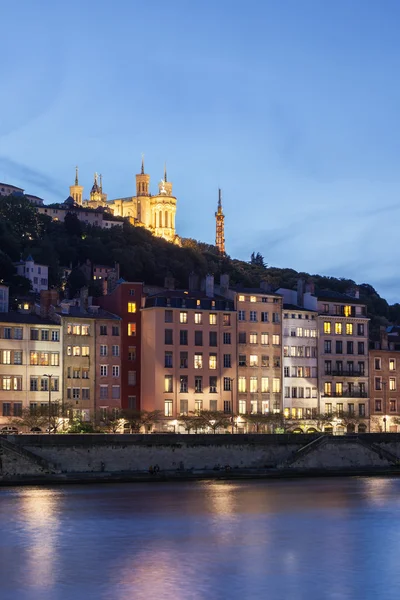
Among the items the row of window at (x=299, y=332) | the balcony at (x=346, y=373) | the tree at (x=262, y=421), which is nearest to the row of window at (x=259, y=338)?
the row of window at (x=299, y=332)

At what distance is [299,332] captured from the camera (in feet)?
321

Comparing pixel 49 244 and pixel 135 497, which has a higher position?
pixel 49 244

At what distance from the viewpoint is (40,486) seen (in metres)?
70.0

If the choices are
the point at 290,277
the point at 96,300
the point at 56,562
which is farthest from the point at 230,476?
the point at 290,277

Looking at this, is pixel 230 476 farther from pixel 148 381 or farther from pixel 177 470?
pixel 148 381

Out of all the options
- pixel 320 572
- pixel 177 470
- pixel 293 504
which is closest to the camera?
pixel 320 572

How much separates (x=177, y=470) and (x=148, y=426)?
11.1 meters

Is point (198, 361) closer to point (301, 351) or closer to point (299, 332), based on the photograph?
point (301, 351)

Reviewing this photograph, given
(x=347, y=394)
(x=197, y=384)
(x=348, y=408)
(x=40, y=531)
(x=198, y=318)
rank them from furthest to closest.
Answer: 1. (x=347, y=394)
2. (x=348, y=408)
3. (x=198, y=318)
4. (x=197, y=384)
5. (x=40, y=531)

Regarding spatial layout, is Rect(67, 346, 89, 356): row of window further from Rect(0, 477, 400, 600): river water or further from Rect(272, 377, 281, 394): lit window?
Rect(0, 477, 400, 600): river water

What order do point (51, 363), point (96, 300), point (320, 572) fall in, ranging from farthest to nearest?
point (96, 300) → point (51, 363) → point (320, 572)

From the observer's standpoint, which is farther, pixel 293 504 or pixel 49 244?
pixel 49 244

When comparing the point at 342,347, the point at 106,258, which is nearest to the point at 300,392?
the point at 342,347

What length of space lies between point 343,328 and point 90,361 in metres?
23.2
